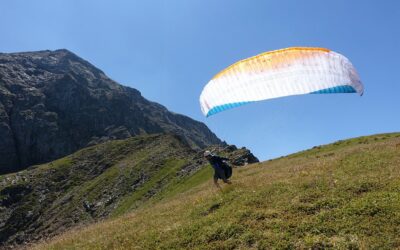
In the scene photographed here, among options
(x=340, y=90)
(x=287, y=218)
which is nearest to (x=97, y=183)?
(x=340, y=90)

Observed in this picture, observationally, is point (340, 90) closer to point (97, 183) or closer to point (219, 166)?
point (219, 166)

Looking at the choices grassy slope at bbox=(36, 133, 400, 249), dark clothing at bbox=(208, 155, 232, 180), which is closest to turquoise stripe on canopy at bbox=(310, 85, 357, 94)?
grassy slope at bbox=(36, 133, 400, 249)

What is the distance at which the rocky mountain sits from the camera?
298 ft

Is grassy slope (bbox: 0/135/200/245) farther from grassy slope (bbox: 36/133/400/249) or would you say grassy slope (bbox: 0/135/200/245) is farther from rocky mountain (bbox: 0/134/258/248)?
grassy slope (bbox: 36/133/400/249)

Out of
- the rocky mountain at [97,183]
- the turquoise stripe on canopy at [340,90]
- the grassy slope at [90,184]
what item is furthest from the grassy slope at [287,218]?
the grassy slope at [90,184]

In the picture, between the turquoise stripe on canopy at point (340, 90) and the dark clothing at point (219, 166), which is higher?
the turquoise stripe on canopy at point (340, 90)

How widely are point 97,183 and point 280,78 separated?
97029mm

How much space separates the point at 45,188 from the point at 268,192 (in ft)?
389

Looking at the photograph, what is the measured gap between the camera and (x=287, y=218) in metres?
18.2

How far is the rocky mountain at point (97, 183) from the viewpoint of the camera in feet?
298

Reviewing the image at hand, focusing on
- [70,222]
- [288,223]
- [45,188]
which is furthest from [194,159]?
[288,223]

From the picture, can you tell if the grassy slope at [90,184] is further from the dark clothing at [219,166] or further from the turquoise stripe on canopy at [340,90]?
the turquoise stripe on canopy at [340,90]

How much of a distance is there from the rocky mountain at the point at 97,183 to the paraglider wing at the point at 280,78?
47326 mm

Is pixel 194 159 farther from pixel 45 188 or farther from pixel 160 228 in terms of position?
pixel 160 228
